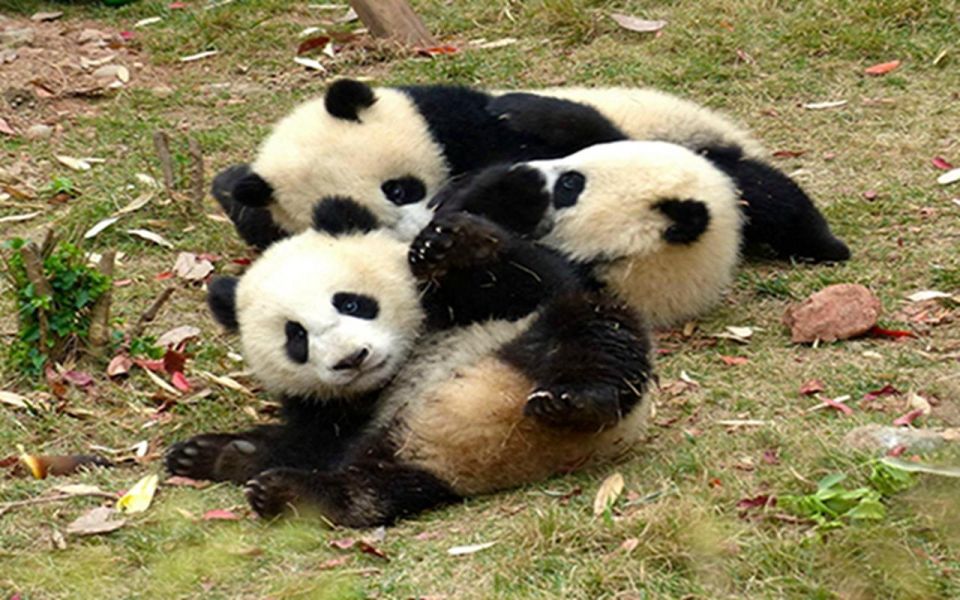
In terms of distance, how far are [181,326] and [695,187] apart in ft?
6.38

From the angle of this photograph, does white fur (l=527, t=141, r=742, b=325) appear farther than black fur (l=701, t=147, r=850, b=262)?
No

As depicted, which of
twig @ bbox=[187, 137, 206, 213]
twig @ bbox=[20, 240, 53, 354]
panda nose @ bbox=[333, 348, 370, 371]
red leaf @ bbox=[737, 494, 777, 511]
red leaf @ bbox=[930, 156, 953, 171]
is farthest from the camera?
twig @ bbox=[187, 137, 206, 213]

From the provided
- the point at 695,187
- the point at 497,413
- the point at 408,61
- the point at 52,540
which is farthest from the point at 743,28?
the point at 52,540

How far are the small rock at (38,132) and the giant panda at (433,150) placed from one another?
1.85 metres

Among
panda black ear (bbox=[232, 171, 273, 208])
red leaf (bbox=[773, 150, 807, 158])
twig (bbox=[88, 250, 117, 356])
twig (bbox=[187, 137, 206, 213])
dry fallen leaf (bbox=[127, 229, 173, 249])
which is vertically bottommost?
dry fallen leaf (bbox=[127, 229, 173, 249])

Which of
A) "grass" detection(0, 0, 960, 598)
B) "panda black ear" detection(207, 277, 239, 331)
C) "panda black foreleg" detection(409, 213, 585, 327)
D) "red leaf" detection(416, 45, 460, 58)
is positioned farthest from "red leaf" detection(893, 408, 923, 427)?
"red leaf" detection(416, 45, 460, 58)

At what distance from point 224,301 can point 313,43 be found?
13.6 ft

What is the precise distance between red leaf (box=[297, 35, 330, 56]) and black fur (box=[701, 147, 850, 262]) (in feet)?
11.2

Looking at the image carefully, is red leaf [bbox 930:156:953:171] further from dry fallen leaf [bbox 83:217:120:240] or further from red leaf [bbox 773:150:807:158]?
dry fallen leaf [bbox 83:217:120:240]

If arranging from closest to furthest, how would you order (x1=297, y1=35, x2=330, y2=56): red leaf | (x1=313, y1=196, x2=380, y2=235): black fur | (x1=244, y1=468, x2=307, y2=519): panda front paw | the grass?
the grass → (x1=244, y1=468, x2=307, y2=519): panda front paw → (x1=313, y1=196, x2=380, y2=235): black fur → (x1=297, y1=35, x2=330, y2=56): red leaf

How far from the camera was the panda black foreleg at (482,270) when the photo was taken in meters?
4.29

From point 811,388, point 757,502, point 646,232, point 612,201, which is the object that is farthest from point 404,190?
point 757,502

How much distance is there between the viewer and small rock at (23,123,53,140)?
24.5 feet

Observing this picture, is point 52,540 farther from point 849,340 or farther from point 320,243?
point 849,340
